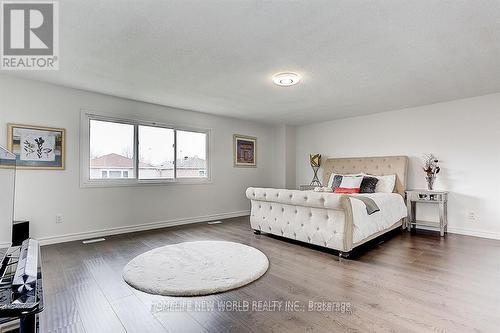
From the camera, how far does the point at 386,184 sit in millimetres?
4695

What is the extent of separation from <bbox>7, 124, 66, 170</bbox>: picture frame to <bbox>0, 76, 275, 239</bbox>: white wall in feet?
0.25

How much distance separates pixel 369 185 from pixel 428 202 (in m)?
1.00

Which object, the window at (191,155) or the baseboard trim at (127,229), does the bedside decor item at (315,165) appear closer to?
the baseboard trim at (127,229)

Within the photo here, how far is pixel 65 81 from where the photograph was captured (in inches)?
139

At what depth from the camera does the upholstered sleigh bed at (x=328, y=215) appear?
2.96 meters

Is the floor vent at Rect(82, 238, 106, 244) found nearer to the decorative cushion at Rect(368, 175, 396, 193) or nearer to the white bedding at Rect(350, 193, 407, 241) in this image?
the white bedding at Rect(350, 193, 407, 241)

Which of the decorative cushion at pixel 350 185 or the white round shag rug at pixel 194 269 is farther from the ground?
the decorative cushion at pixel 350 185

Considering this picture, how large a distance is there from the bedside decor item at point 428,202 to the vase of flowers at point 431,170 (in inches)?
11.5

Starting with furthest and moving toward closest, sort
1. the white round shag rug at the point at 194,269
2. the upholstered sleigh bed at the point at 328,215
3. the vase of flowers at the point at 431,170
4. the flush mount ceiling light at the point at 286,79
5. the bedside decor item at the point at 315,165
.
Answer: the bedside decor item at the point at 315,165, the vase of flowers at the point at 431,170, the flush mount ceiling light at the point at 286,79, the upholstered sleigh bed at the point at 328,215, the white round shag rug at the point at 194,269

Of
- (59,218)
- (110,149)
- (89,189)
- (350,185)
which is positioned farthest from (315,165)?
(59,218)

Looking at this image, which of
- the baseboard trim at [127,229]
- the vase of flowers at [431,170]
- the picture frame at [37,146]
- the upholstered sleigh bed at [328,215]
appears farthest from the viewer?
the vase of flowers at [431,170]

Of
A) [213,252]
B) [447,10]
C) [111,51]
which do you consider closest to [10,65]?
[111,51]

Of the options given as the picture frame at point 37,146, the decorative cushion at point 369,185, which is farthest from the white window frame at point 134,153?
the decorative cushion at point 369,185

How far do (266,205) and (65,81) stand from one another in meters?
3.44
